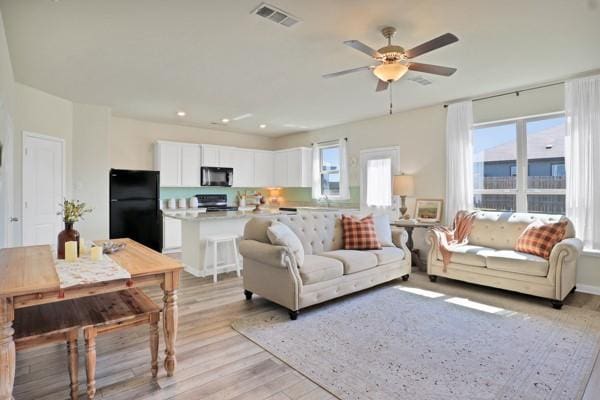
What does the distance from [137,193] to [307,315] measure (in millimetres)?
4282

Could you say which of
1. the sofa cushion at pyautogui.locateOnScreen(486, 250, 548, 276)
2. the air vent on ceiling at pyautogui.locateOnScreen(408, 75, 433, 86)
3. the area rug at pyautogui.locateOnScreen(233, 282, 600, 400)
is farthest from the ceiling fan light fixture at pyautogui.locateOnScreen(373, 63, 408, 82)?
the sofa cushion at pyautogui.locateOnScreen(486, 250, 548, 276)

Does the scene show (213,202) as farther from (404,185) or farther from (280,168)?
(404,185)

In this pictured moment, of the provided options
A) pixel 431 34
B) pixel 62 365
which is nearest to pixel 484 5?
pixel 431 34

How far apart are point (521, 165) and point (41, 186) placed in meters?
6.85

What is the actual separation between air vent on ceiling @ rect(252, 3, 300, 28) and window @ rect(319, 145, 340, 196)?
450 centimetres

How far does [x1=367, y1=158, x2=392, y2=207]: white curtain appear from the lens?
19.8ft

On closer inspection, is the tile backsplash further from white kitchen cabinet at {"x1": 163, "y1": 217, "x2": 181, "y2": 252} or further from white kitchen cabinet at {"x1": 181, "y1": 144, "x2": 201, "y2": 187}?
white kitchen cabinet at {"x1": 163, "y1": 217, "x2": 181, "y2": 252}

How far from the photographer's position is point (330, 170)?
7.32m

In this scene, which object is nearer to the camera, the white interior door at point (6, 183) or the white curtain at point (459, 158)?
the white interior door at point (6, 183)

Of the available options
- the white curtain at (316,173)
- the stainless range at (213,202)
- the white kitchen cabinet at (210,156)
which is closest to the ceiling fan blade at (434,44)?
the white curtain at (316,173)

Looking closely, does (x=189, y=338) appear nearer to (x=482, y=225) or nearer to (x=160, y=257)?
(x=160, y=257)

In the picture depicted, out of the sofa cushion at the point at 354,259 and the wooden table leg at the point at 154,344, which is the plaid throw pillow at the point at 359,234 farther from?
the wooden table leg at the point at 154,344

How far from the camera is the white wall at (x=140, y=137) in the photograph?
20.4 feet

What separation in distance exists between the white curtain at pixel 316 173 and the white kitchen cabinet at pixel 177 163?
8.42 feet
